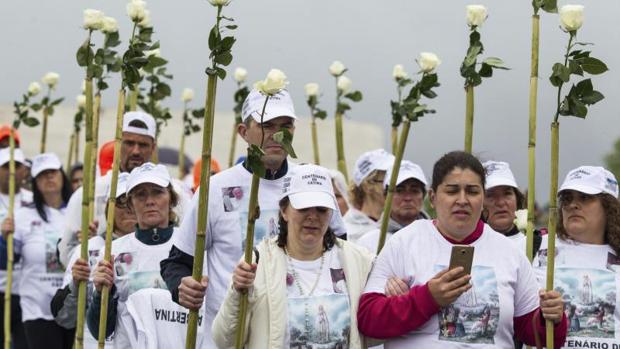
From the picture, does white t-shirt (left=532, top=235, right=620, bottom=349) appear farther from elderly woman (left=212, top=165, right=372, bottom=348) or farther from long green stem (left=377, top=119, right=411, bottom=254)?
elderly woman (left=212, top=165, right=372, bottom=348)

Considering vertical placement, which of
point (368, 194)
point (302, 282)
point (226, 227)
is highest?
point (368, 194)

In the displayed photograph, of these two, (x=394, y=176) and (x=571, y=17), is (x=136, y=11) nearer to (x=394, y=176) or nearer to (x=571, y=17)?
(x=394, y=176)

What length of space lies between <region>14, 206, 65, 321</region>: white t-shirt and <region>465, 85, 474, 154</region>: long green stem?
16.2 feet

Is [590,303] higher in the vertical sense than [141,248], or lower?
lower

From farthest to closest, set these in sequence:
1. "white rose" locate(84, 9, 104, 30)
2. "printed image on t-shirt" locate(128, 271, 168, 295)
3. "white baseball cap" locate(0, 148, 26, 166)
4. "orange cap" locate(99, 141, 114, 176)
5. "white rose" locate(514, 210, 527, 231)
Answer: "white baseball cap" locate(0, 148, 26, 166) → "orange cap" locate(99, 141, 114, 176) → "white rose" locate(514, 210, 527, 231) → "printed image on t-shirt" locate(128, 271, 168, 295) → "white rose" locate(84, 9, 104, 30)

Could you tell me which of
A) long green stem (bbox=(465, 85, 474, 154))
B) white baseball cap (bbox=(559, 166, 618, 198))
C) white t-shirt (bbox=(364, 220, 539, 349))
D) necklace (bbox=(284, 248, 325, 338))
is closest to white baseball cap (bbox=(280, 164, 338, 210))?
necklace (bbox=(284, 248, 325, 338))

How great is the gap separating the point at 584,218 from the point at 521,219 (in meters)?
1.31

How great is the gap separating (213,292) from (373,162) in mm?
2974

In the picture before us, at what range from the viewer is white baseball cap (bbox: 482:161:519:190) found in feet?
28.8

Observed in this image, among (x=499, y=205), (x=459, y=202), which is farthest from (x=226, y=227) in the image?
(x=499, y=205)

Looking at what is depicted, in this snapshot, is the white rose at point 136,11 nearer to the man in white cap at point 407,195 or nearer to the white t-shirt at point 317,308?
the white t-shirt at point 317,308

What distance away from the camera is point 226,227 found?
752 cm

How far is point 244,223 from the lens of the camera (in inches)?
296

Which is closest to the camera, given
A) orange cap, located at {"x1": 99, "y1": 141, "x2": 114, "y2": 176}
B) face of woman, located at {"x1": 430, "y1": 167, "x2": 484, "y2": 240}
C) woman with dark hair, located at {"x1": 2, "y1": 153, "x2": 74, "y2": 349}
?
face of woman, located at {"x1": 430, "y1": 167, "x2": 484, "y2": 240}
